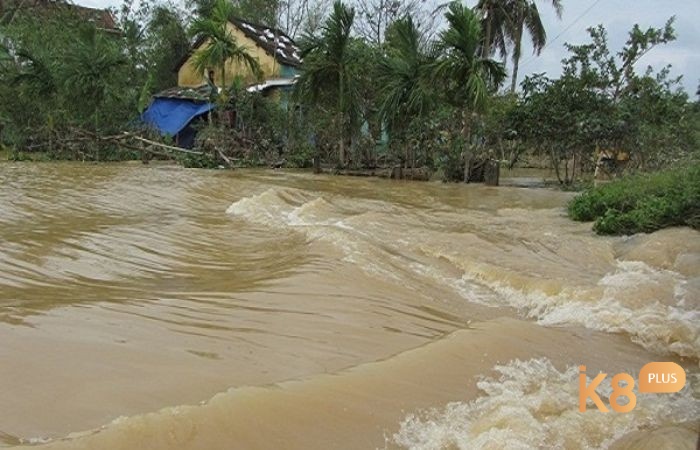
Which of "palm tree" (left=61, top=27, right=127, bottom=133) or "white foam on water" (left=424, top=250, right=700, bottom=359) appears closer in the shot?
"white foam on water" (left=424, top=250, right=700, bottom=359)

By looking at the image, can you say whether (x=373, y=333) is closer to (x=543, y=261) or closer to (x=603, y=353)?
(x=603, y=353)

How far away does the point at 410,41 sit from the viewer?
17.4 meters

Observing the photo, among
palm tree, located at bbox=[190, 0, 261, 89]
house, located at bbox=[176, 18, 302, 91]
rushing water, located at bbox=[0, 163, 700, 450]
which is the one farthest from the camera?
house, located at bbox=[176, 18, 302, 91]

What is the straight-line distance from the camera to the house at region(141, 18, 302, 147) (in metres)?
24.4

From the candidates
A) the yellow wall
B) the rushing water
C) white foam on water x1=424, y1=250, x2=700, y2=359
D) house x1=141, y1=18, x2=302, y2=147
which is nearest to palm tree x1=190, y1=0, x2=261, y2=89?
house x1=141, y1=18, x2=302, y2=147

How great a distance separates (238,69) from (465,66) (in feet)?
38.8

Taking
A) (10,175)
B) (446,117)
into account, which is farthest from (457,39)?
(10,175)

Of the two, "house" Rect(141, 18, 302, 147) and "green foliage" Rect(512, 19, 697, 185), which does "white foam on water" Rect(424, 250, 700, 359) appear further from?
"house" Rect(141, 18, 302, 147)

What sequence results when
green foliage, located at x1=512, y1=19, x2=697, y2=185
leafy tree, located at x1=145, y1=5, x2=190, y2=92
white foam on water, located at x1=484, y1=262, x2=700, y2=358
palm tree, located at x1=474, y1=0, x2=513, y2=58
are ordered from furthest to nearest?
leafy tree, located at x1=145, y1=5, x2=190, y2=92 < palm tree, located at x1=474, y1=0, x2=513, y2=58 < green foliage, located at x1=512, y1=19, x2=697, y2=185 < white foam on water, located at x1=484, y1=262, x2=700, y2=358

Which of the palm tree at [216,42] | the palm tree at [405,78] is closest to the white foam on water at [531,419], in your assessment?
the palm tree at [405,78]

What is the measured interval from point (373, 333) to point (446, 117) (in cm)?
1324

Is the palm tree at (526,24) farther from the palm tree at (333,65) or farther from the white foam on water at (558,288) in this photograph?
the white foam on water at (558,288)

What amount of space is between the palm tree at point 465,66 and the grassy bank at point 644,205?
5656mm

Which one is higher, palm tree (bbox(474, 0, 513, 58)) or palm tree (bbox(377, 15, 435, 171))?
palm tree (bbox(474, 0, 513, 58))
